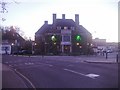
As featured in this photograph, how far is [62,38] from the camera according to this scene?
107 m

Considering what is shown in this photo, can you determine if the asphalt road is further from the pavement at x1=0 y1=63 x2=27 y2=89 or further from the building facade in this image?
the building facade

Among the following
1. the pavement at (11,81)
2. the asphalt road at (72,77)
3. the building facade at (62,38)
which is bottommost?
the pavement at (11,81)

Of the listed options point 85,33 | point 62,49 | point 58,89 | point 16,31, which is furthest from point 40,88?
point 16,31

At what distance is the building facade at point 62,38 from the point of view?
10038cm

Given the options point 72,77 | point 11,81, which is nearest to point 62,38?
point 72,77

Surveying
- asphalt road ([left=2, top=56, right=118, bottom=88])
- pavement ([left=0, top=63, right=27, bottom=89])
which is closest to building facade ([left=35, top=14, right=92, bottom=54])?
asphalt road ([left=2, top=56, right=118, bottom=88])

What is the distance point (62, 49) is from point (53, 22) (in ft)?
37.8

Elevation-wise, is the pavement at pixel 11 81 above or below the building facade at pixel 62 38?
below

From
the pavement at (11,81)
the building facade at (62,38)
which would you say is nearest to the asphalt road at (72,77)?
the pavement at (11,81)

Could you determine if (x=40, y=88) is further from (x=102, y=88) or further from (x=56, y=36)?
(x=56, y=36)

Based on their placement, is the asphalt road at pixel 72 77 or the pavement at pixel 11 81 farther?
the pavement at pixel 11 81

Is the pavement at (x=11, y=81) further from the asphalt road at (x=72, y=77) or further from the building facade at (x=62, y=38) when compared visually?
the building facade at (x=62, y=38)

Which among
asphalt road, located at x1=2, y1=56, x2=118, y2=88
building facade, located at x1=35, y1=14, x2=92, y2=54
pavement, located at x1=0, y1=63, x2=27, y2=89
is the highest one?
building facade, located at x1=35, y1=14, x2=92, y2=54

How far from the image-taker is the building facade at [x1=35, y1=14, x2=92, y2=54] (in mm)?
100375
